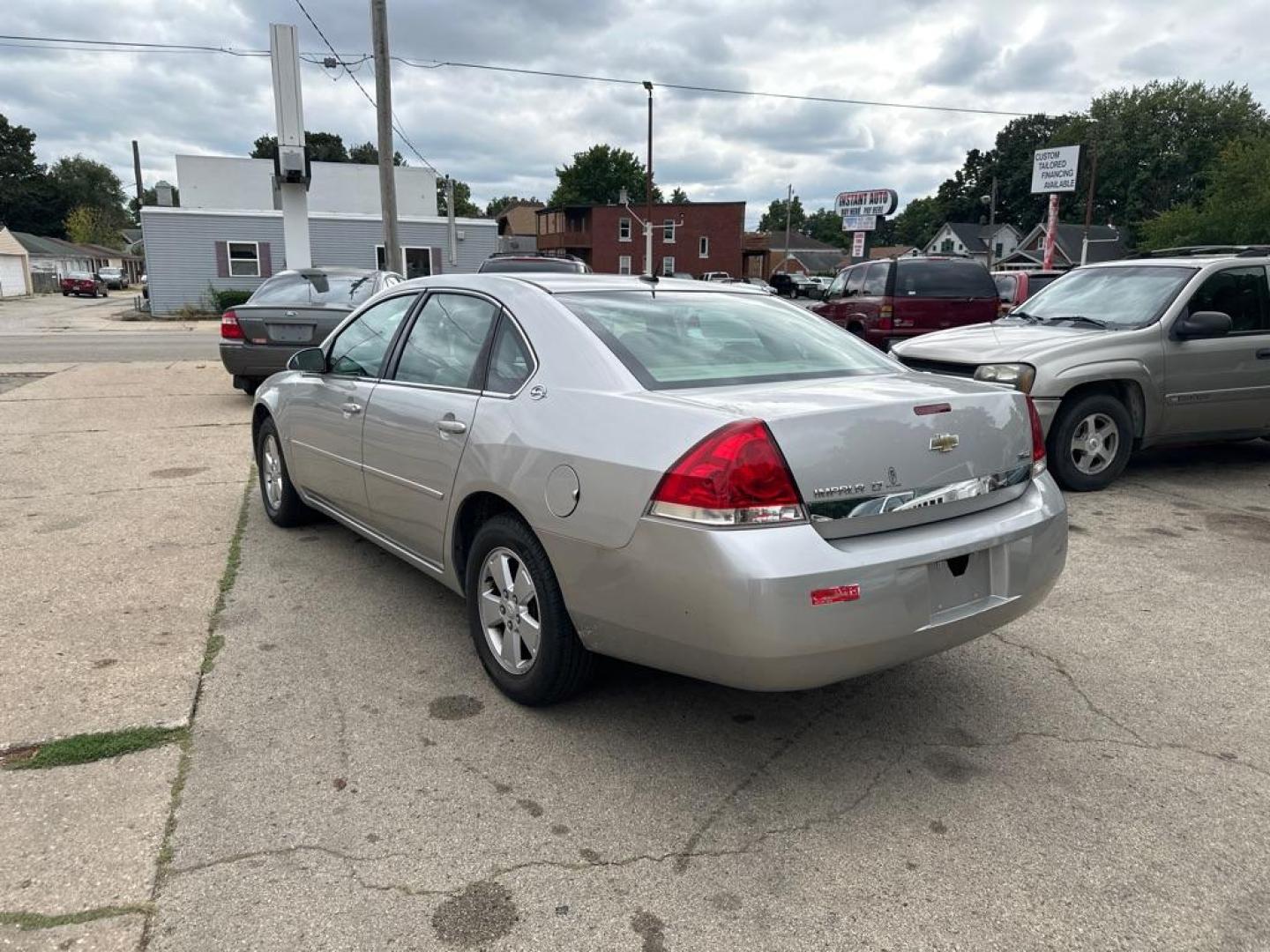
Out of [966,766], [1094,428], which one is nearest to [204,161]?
[1094,428]

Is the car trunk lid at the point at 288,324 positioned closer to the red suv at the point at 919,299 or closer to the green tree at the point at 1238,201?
the red suv at the point at 919,299

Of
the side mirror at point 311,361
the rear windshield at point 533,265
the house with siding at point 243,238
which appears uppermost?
the house with siding at point 243,238

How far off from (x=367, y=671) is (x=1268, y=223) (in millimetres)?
34938

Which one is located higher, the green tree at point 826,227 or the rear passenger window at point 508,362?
the green tree at point 826,227

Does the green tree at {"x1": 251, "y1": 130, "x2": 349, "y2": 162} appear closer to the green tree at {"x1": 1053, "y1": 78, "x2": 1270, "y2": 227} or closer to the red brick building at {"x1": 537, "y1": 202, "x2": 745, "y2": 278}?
the red brick building at {"x1": 537, "y1": 202, "x2": 745, "y2": 278}

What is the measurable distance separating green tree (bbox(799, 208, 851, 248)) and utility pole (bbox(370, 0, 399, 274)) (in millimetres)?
129164

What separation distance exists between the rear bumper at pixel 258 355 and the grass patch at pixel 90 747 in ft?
23.8

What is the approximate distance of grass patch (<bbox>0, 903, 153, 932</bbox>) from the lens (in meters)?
2.19

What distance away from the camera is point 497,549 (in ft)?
10.9

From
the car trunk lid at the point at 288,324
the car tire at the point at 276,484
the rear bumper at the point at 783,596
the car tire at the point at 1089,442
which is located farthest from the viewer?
the car trunk lid at the point at 288,324

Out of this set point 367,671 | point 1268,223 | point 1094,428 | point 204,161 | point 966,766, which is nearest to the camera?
point 966,766

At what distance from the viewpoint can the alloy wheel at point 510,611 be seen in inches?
126

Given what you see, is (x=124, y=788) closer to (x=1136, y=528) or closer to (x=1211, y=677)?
(x=1211, y=677)

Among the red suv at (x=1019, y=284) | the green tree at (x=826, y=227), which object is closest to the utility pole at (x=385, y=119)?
the red suv at (x=1019, y=284)
